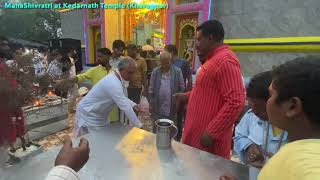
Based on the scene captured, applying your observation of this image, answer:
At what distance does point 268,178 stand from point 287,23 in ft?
15.1

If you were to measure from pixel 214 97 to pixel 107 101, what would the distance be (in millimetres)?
1091

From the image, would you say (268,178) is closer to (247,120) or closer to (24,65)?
(247,120)

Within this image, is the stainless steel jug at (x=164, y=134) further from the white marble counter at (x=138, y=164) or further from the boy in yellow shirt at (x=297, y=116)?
the boy in yellow shirt at (x=297, y=116)

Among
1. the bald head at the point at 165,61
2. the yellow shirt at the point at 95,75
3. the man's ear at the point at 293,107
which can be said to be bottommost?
the yellow shirt at the point at 95,75

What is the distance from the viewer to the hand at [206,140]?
2.02m

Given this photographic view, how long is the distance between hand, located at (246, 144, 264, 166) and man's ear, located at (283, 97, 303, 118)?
77cm

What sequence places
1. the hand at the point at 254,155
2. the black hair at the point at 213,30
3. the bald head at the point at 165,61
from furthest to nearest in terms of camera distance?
the bald head at the point at 165,61 → the black hair at the point at 213,30 → the hand at the point at 254,155

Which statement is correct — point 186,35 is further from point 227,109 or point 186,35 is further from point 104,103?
point 227,109

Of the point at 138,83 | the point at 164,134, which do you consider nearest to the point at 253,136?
the point at 164,134

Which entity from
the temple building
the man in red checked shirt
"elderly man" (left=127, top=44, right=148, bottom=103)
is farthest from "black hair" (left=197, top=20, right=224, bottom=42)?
the temple building

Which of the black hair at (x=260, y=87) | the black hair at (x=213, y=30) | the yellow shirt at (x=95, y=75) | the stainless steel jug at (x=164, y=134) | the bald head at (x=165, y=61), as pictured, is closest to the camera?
the black hair at (x=260, y=87)

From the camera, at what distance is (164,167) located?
169 centimetres

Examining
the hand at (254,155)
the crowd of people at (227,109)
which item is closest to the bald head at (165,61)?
the crowd of people at (227,109)

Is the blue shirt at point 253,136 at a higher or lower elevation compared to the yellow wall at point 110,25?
lower
